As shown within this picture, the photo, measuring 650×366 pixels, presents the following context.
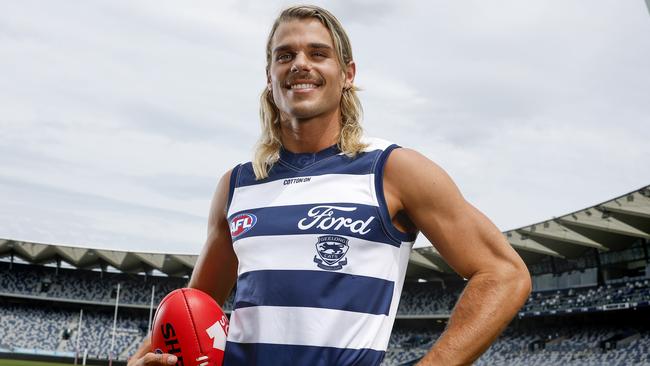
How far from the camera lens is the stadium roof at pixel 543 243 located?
3591 cm

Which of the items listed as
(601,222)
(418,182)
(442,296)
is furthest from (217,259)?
(442,296)

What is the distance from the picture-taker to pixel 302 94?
2.73 metres

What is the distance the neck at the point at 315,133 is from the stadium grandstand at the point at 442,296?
35113 mm

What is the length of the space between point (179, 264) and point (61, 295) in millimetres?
10254

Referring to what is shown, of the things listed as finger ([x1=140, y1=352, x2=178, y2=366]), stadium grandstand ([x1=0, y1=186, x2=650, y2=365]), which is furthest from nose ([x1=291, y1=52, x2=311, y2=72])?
stadium grandstand ([x1=0, y1=186, x2=650, y2=365])

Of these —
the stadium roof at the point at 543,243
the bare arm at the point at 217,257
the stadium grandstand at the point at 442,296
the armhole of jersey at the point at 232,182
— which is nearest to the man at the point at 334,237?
the armhole of jersey at the point at 232,182

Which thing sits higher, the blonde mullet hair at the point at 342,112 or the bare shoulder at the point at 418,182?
the blonde mullet hair at the point at 342,112

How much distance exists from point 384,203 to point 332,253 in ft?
0.86

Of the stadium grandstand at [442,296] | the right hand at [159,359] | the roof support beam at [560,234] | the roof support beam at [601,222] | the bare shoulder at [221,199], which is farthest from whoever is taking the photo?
the roof support beam at [560,234]

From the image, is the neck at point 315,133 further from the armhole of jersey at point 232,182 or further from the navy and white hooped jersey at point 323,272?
the armhole of jersey at point 232,182

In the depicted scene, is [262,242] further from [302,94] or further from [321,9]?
[321,9]

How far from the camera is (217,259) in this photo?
10.4 ft

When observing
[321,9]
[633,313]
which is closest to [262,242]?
[321,9]

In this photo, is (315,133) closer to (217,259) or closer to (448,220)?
(448,220)
